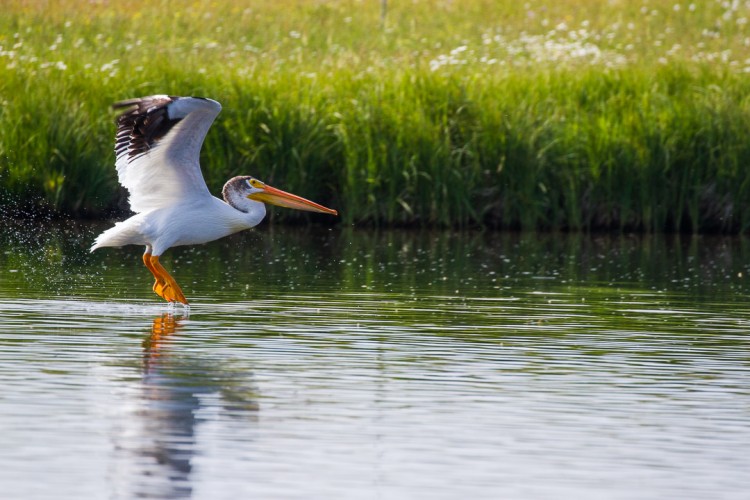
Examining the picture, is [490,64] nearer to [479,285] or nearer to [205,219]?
[479,285]

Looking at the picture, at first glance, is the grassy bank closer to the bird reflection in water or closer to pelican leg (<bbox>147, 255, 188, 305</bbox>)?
pelican leg (<bbox>147, 255, 188, 305</bbox>)

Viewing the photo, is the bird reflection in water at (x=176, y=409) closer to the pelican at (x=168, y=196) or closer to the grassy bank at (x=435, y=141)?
the pelican at (x=168, y=196)

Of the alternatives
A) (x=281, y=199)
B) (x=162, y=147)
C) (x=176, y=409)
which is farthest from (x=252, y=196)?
(x=176, y=409)

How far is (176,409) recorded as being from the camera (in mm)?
6914

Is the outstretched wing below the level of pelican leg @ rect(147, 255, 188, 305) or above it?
above

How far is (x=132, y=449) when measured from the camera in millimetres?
6172

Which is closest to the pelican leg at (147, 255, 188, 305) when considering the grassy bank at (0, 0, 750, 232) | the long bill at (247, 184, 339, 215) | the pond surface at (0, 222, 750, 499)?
the pond surface at (0, 222, 750, 499)

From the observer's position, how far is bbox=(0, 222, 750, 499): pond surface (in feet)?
19.4

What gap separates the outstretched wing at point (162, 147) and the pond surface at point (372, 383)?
2.69 feet

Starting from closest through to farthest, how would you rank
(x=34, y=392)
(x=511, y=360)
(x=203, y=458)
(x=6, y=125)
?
(x=203, y=458)
(x=34, y=392)
(x=511, y=360)
(x=6, y=125)

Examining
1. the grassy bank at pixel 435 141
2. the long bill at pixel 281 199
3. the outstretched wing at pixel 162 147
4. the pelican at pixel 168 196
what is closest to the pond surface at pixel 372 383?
the pelican at pixel 168 196

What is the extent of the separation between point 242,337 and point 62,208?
8555 mm

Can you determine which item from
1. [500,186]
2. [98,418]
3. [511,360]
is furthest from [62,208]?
[98,418]

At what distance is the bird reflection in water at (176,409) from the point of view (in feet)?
19.0
